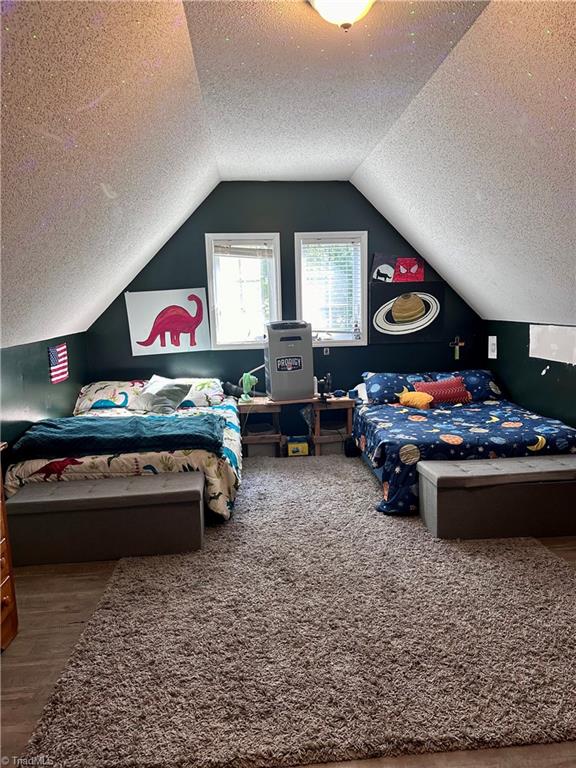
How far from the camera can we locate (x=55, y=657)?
6.84 feet

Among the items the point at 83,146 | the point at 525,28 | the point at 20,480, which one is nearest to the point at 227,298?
the point at 20,480

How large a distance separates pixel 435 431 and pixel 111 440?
2.12 metres

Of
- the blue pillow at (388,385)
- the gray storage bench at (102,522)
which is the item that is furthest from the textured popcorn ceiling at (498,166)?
the gray storage bench at (102,522)

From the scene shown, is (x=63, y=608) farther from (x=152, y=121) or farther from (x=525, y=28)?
A: (x=525, y=28)

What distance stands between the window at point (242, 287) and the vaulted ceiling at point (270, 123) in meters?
0.83

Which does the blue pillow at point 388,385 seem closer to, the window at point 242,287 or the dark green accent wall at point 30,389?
the window at point 242,287

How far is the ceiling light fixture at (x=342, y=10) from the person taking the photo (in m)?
1.97

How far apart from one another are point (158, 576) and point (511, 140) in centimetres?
280

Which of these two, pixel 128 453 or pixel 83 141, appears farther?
pixel 128 453

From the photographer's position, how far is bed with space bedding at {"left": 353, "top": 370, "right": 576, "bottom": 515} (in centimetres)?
333

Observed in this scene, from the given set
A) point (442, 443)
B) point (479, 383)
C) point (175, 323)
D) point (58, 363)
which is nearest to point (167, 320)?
point (175, 323)

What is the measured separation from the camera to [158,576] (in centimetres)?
268

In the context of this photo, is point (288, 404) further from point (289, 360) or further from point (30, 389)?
point (30, 389)

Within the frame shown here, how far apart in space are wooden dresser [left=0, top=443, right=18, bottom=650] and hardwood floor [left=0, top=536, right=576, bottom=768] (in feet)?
0.16
